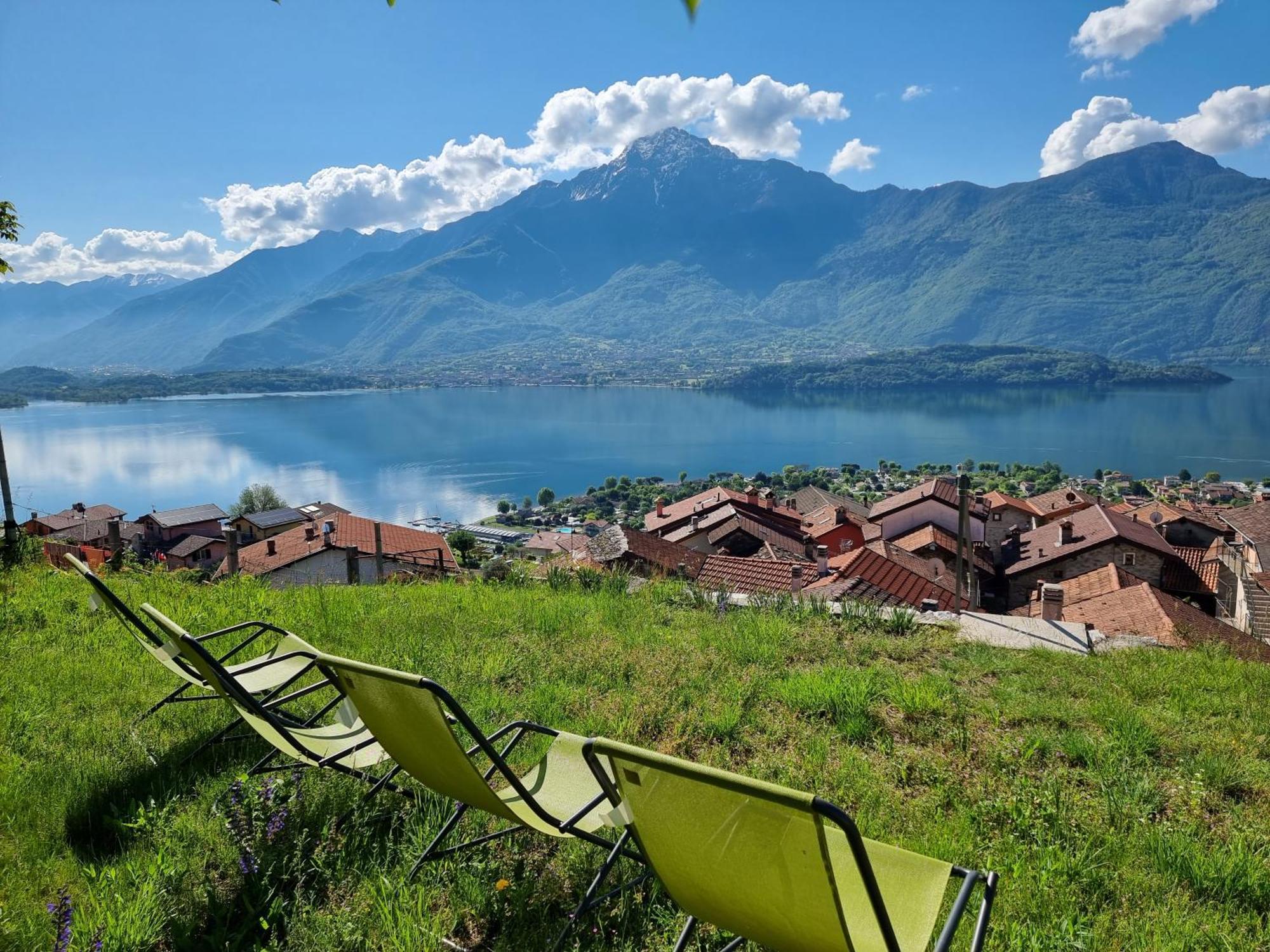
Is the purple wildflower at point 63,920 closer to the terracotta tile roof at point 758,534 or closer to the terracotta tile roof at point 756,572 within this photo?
the terracotta tile roof at point 756,572

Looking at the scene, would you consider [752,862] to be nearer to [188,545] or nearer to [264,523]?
[188,545]

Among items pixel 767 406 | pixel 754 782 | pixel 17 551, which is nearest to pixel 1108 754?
pixel 754 782

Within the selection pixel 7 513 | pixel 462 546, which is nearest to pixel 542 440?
pixel 462 546

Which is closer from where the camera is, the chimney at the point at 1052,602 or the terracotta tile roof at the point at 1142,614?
the chimney at the point at 1052,602

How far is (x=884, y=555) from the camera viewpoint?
22.0m

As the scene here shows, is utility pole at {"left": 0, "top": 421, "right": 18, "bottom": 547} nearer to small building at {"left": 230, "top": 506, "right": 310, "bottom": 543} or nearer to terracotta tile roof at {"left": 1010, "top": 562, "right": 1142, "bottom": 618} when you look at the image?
terracotta tile roof at {"left": 1010, "top": 562, "right": 1142, "bottom": 618}

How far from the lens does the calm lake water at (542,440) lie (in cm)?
7356

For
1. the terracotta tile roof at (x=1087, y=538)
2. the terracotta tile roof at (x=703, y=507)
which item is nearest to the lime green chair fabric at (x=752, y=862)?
the terracotta tile roof at (x=1087, y=538)

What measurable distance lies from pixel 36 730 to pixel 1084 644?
5985 millimetres

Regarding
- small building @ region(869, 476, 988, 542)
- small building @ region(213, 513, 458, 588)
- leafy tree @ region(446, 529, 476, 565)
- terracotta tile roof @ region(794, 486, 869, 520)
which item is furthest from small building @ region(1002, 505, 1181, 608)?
leafy tree @ region(446, 529, 476, 565)

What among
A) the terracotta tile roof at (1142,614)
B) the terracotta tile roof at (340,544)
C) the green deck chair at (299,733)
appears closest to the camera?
the green deck chair at (299,733)

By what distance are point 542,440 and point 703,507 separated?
75.2 metres

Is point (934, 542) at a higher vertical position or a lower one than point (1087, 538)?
lower

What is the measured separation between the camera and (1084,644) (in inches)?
194
